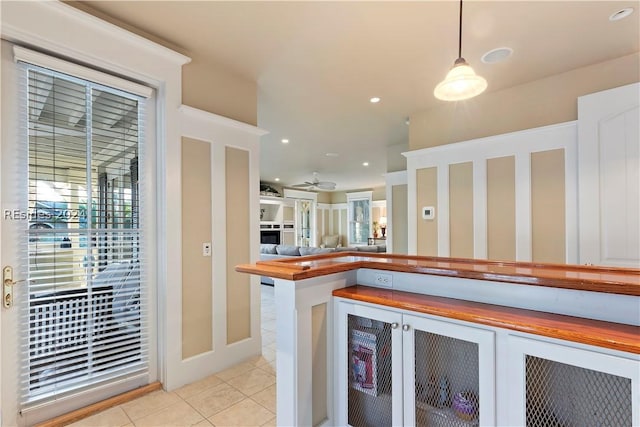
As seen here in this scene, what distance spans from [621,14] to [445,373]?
109 inches

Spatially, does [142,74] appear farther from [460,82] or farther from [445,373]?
[445,373]

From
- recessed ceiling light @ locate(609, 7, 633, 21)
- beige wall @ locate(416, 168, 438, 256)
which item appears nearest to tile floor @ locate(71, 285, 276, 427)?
beige wall @ locate(416, 168, 438, 256)

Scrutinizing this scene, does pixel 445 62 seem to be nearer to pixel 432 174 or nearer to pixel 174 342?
pixel 432 174

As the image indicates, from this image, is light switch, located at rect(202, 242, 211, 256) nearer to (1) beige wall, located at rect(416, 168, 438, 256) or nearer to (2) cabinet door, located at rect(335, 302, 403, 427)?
(2) cabinet door, located at rect(335, 302, 403, 427)

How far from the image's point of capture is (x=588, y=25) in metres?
2.27

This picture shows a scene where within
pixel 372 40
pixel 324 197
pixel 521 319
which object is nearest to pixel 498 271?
pixel 521 319

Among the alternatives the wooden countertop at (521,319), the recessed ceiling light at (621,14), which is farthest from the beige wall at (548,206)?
the wooden countertop at (521,319)

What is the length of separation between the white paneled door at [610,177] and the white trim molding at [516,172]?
0.10 m

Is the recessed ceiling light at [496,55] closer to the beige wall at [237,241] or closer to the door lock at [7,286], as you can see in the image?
the beige wall at [237,241]

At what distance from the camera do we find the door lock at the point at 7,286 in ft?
5.79

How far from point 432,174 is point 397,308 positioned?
107 inches

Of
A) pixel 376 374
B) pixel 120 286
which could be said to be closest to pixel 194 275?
pixel 120 286

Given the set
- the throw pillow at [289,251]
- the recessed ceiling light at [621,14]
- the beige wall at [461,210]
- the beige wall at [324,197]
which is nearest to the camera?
the recessed ceiling light at [621,14]

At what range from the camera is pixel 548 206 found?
3.02 m
